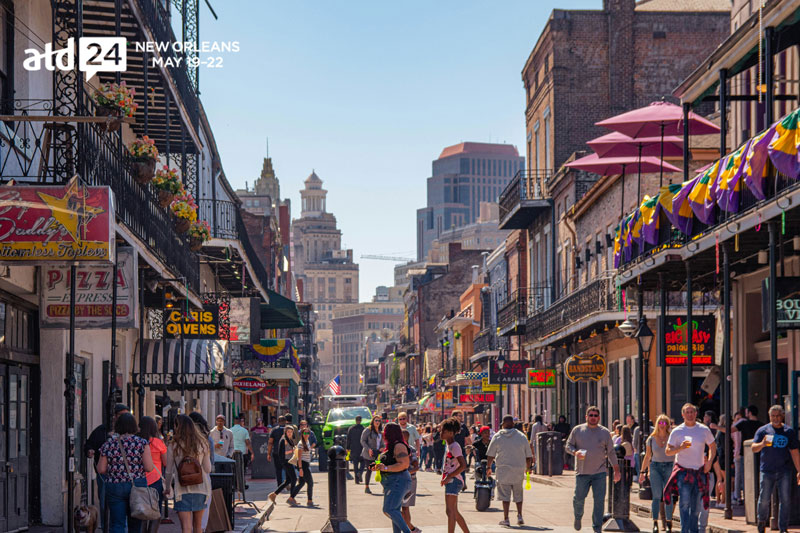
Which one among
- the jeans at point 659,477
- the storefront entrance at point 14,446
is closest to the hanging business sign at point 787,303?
the jeans at point 659,477

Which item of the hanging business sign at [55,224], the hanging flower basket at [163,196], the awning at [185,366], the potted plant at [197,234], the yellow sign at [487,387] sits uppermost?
the hanging flower basket at [163,196]

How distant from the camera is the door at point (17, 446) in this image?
598 inches

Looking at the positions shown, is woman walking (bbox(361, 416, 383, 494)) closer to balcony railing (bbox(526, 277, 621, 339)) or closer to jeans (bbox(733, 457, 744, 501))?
balcony railing (bbox(526, 277, 621, 339))

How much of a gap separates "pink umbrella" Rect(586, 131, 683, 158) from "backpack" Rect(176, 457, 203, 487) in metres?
14.0

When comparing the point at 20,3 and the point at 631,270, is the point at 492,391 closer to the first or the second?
the point at 631,270

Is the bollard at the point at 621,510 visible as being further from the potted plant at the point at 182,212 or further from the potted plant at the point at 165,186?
the potted plant at the point at 182,212

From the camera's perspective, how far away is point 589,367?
3209 centimetres

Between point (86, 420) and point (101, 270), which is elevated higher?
point (101, 270)

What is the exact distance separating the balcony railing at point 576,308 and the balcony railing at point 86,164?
14.8 meters

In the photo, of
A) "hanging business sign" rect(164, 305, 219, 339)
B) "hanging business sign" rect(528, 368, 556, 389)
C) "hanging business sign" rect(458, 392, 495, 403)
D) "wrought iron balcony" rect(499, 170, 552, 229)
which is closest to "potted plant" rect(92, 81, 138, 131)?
"hanging business sign" rect(164, 305, 219, 339)

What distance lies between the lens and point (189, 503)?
12.9m

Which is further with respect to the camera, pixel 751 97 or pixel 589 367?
pixel 589 367

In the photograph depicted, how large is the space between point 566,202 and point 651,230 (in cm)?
2071

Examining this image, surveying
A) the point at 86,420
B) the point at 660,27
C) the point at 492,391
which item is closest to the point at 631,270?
the point at 86,420
